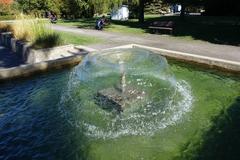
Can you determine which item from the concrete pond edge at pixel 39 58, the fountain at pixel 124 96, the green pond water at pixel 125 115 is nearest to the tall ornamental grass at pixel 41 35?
the concrete pond edge at pixel 39 58

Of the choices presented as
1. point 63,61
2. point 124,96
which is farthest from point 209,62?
point 63,61

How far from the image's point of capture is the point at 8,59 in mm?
15711

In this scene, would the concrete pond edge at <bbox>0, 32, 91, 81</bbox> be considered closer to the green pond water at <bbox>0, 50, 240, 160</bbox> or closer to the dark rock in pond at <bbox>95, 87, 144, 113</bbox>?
the green pond water at <bbox>0, 50, 240, 160</bbox>

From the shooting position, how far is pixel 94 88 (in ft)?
33.2

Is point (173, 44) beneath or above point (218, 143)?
above

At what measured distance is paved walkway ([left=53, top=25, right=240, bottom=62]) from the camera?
13.6 meters

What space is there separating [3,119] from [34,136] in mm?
1505

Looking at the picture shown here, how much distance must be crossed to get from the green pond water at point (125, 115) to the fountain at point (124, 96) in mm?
25

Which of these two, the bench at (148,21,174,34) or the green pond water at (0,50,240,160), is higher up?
the bench at (148,21,174,34)

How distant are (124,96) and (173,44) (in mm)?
8639

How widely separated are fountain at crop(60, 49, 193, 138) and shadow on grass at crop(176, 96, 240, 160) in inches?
38.1

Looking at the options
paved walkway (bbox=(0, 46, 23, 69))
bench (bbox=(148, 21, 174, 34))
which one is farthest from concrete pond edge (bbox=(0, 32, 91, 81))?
bench (bbox=(148, 21, 174, 34))

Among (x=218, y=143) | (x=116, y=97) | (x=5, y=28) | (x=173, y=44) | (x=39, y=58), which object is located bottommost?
(x=218, y=143)

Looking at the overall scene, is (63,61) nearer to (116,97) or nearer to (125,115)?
(116,97)
